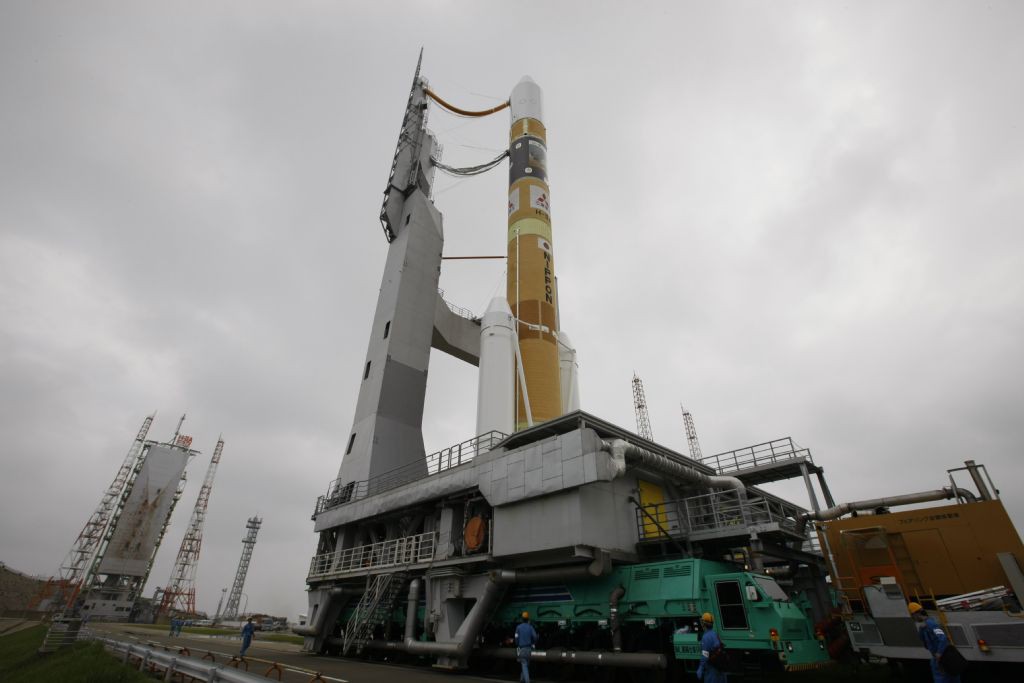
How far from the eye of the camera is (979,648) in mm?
8977

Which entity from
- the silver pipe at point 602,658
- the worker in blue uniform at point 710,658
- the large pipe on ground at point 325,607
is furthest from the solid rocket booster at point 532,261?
the worker in blue uniform at point 710,658

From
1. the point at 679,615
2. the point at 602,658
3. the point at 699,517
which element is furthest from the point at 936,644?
the point at 699,517

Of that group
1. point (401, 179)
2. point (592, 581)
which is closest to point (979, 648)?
point (592, 581)

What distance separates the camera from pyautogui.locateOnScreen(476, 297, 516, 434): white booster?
23178 mm

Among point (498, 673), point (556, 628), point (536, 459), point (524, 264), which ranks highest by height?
point (524, 264)

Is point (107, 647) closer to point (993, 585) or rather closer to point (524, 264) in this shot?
point (524, 264)

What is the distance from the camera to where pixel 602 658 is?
11922 mm

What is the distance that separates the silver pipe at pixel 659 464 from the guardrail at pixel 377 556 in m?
7.75

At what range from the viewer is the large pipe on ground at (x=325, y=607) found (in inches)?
Answer: 837

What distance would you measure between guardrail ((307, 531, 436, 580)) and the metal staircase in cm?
58

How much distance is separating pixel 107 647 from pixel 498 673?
14.0 metres


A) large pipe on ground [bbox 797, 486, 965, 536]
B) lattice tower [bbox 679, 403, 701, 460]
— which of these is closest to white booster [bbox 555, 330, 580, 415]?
large pipe on ground [bbox 797, 486, 965, 536]

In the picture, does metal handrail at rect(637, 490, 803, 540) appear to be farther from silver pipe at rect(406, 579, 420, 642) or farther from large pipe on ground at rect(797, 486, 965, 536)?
silver pipe at rect(406, 579, 420, 642)

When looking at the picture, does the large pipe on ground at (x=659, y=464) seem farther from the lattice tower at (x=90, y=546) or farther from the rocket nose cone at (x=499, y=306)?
the lattice tower at (x=90, y=546)
